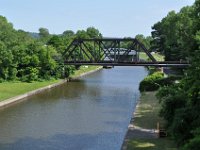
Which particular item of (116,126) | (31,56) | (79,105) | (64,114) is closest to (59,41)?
(31,56)

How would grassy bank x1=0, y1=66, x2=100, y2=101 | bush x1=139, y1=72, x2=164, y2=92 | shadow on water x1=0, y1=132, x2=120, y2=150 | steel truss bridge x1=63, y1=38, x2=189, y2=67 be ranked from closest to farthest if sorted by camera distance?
shadow on water x1=0, y1=132, x2=120, y2=150, grassy bank x1=0, y1=66, x2=100, y2=101, bush x1=139, y1=72, x2=164, y2=92, steel truss bridge x1=63, y1=38, x2=189, y2=67

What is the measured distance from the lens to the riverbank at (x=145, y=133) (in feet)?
96.2

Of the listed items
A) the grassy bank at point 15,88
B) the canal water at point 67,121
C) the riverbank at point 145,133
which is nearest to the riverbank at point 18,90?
the grassy bank at point 15,88

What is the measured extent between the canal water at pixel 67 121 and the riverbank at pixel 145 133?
1189 mm

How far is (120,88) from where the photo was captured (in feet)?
244

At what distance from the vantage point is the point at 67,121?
137ft

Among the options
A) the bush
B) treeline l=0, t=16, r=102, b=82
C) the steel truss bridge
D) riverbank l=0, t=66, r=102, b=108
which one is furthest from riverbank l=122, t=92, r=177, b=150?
treeline l=0, t=16, r=102, b=82

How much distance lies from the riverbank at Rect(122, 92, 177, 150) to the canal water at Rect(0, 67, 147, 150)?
3.90 ft

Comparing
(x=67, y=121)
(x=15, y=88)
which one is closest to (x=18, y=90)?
(x=15, y=88)

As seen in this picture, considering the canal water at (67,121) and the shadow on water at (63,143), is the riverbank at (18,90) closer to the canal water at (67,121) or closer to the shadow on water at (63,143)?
the canal water at (67,121)

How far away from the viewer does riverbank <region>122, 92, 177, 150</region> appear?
29319 millimetres

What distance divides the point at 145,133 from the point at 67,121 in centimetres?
1031

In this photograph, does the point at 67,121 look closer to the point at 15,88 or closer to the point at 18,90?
the point at 18,90

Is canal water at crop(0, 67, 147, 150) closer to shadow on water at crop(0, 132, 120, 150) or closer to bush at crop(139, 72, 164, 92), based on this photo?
shadow on water at crop(0, 132, 120, 150)
